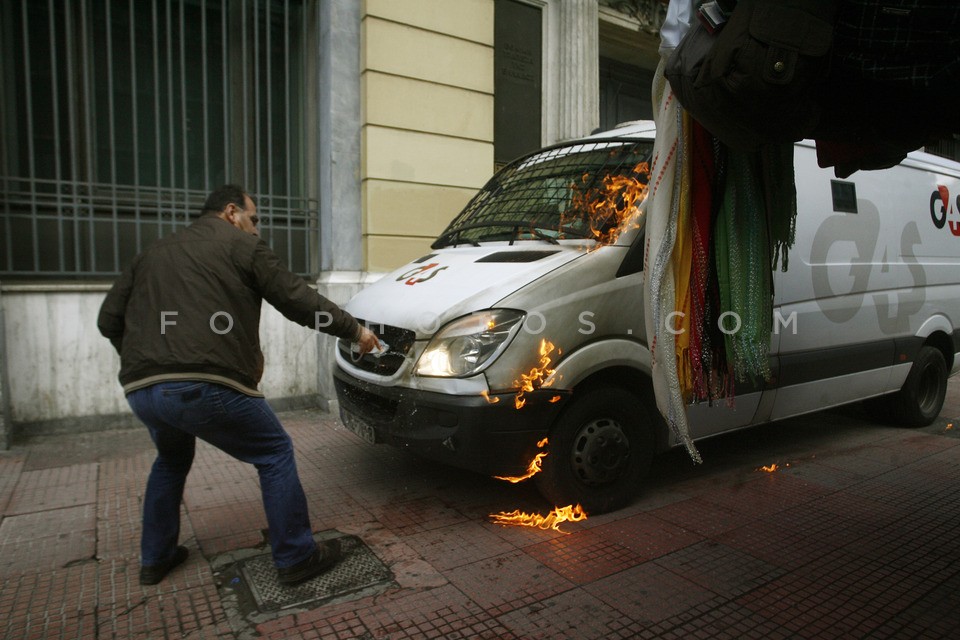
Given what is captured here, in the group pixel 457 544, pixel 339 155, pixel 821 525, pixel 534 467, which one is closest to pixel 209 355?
pixel 457 544

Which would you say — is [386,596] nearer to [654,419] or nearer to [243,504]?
[243,504]

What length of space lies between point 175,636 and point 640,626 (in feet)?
6.03

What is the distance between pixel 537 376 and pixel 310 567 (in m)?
1.38

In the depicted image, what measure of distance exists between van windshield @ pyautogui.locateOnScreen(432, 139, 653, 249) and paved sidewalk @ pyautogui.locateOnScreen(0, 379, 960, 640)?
5.18 ft

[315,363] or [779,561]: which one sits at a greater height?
[315,363]

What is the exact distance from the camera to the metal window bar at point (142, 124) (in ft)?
18.7

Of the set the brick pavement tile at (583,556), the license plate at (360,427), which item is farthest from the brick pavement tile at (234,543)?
the brick pavement tile at (583,556)

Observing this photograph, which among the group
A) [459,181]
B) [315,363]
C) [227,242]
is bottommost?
[315,363]

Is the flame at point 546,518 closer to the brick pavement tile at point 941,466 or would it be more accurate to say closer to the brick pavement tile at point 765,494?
the brick pavement tile at point 765,494

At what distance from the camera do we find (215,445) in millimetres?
2930

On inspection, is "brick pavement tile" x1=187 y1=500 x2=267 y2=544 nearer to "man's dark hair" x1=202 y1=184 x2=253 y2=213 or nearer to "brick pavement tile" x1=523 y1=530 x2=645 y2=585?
"brick pavement tile" x1=523 y1=530 x2=645 y2=585

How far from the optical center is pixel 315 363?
660 cm

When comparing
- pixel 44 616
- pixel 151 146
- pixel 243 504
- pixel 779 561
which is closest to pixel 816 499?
pixel 779 561

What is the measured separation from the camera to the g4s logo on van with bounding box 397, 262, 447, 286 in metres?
4.10
